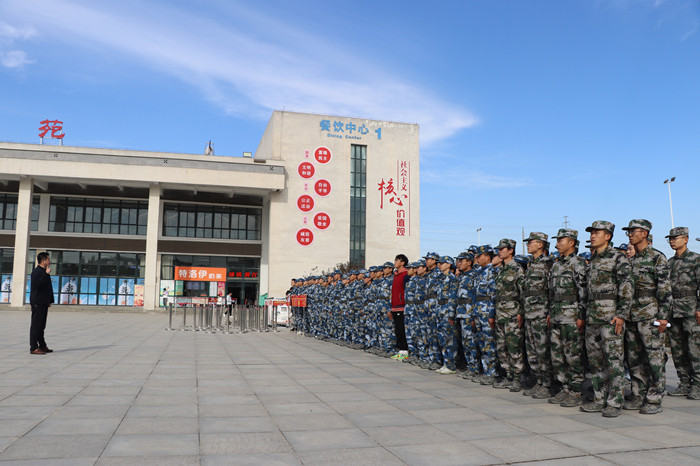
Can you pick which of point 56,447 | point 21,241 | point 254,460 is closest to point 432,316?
point 254,460

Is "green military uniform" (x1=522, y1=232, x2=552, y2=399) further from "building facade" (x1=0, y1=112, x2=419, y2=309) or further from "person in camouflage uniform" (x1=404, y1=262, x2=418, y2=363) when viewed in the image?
"building facade" (x1=0, y1=112, x2=419, y2=309)

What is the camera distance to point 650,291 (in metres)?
5.76

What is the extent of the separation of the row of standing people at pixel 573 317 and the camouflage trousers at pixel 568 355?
0.5 inches

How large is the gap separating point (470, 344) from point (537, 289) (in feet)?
5.72

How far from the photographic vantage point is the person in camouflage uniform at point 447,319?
8.34m

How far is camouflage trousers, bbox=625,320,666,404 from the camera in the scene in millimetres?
5520

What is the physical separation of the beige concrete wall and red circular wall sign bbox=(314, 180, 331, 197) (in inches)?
11.9

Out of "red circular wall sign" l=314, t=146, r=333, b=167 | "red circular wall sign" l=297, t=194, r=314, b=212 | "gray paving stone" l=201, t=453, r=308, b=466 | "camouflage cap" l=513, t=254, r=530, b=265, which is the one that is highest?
"red circular wall sign" l=314, t=146, r=333, b=167

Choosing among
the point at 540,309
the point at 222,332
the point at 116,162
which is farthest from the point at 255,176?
the point at 540,309

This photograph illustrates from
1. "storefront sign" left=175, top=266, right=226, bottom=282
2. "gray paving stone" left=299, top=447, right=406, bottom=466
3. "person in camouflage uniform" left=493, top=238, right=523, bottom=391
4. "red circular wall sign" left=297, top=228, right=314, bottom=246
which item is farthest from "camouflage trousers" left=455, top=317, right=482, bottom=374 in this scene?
"storefront sign" left=175, top=266, right=226, bottom=282

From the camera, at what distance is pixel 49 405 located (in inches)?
210

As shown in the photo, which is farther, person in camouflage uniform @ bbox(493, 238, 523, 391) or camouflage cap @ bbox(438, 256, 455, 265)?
camouflage cap @ bbox(438, 256, 455, 265)

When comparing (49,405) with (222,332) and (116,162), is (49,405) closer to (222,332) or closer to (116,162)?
(222,332)

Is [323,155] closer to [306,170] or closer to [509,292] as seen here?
[306,170]
